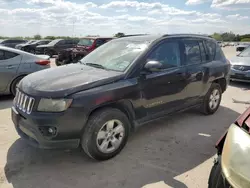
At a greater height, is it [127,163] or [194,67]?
[194,67]

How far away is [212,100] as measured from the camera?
5266mm

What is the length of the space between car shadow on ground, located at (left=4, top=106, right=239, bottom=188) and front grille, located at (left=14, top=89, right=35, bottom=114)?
0.75 m

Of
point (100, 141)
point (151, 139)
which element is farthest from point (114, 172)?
point (151, 139)

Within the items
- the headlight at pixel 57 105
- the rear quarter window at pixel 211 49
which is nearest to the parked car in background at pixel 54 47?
the rear quarter window at pixel 211 49

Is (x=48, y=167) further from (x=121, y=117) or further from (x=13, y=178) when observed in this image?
(x=121, y=117)

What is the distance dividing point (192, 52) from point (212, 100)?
4.31 feet

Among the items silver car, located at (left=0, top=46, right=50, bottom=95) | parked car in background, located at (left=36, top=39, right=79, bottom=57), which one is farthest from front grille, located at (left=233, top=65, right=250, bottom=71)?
parked car in background, located at (left=36, top=39, right=79, bottom=57)

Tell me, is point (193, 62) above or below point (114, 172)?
above

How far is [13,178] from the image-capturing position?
2918 mm

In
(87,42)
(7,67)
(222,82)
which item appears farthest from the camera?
(87,42)

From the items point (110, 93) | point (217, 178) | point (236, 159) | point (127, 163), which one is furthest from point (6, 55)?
point (236, 159)

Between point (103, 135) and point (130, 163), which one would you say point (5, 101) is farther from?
point (130, 163)

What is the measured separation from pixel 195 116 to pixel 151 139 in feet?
5.32

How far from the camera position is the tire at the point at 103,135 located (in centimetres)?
309
